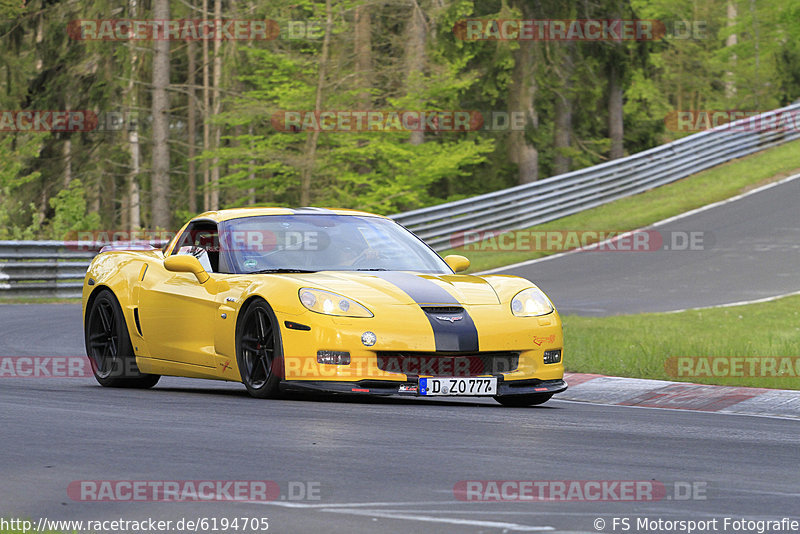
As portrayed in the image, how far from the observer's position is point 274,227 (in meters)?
10.2

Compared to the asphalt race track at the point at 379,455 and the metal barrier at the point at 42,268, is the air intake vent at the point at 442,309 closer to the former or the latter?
the asphalt race track at the point at 379,455

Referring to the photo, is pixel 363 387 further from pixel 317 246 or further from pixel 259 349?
pixel 317 246

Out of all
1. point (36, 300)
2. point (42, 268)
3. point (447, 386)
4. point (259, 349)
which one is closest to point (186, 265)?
point (259, 349)

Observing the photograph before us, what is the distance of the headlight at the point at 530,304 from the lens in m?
9.26

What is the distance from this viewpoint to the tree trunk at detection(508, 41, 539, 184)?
115 feet

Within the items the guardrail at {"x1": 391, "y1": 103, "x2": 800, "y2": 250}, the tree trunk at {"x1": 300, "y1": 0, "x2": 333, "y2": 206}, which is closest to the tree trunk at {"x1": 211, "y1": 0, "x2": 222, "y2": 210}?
the tree trunk at {"x1": 300, "y1": 0, "x2": 333, "y2": 206}

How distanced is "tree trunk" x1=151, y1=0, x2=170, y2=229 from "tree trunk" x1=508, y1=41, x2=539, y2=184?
9408 mm

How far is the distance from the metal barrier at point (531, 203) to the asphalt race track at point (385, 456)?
489 inches

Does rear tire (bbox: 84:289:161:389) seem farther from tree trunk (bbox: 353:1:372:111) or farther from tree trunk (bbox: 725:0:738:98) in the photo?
tree trunk (bbox: 725:0:738:98)

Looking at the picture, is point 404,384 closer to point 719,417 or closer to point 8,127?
point 719,417

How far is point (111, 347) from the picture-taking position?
10.9 metres

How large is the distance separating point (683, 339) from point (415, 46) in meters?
24.8

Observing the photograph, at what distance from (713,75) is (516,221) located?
1624 inches

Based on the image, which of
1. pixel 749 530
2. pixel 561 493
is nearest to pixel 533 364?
pixel 561 493
